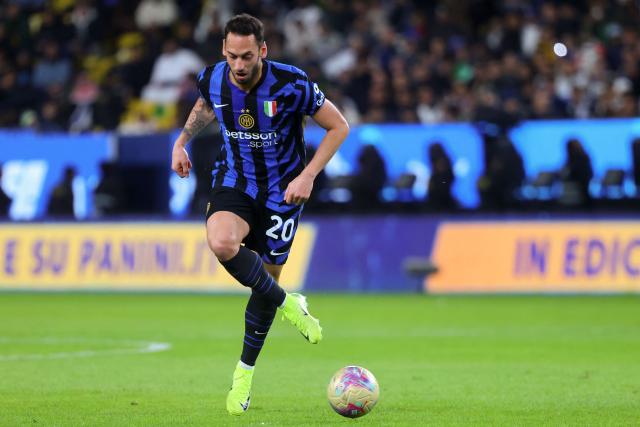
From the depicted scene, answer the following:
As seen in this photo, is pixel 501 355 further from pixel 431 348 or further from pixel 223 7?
pixel 223 7

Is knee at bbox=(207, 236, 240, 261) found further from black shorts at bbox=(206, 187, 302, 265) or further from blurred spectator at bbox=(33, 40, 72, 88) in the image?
blurred spectator at bbox=(33, 40, 72, 88)

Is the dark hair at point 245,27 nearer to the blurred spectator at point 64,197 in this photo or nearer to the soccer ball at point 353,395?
the soccer ball at point 353,395

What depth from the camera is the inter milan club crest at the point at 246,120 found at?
7.98 m

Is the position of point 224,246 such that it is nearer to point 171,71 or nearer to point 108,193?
point 108,193

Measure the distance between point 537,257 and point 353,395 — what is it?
1222 cm

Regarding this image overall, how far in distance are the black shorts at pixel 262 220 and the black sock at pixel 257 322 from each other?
270 millimetres

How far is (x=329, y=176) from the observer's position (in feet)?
69.1

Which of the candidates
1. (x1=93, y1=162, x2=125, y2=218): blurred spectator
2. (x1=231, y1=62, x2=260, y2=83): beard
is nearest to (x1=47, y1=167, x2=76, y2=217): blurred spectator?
(x1=93, y1=162, x2=125, y2=218): blurred spectator

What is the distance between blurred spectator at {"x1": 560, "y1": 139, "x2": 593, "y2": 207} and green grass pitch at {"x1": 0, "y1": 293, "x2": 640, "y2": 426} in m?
1.67

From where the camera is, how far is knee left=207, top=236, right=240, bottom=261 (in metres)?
7.61

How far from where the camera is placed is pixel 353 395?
289 inches

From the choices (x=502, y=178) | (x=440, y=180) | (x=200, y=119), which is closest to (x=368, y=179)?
(x=440, y=180)

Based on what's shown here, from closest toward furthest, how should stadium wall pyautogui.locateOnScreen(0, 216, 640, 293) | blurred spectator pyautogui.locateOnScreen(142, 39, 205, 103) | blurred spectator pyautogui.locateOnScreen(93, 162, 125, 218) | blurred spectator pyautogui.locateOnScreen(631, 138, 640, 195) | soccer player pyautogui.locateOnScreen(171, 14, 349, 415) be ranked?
1. soccer player pyautogui.locateOnScreen(171, 14, 349, 415)
2. stadium wall pyautogui.locateOnScreen(0, 216, 640, 293)
3. blurred spectator pyautogui.locateOnScreen(631, 138, 640, 195)
4. blurred spectator pyautogui.locateOnScreen(93, 162, 125, 218)
5. blurred spectator pyautogui.locateOnScreen(142, 39, 205, 103)

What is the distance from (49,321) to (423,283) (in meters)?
6.41
